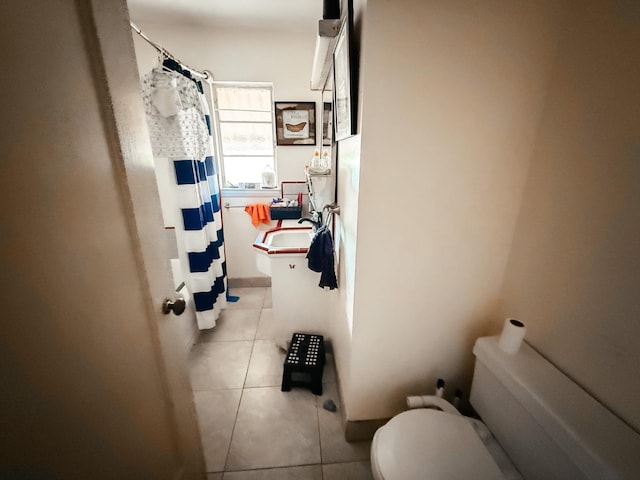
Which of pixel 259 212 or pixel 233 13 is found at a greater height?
pixel 233 13

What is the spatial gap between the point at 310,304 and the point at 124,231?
137 cm

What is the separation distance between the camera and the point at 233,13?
1925 mm

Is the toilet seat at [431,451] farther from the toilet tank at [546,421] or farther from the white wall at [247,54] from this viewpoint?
the white wall at [247,54]

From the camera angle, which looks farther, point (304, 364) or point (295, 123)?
point (295, 123)

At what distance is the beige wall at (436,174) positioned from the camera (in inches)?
33.3

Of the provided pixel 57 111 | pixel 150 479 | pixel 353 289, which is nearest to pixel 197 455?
pixel 150 479

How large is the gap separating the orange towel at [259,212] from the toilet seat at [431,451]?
6.55 feet

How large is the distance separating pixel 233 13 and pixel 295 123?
0.88 meters

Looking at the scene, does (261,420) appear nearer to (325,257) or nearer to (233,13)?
(325,257)

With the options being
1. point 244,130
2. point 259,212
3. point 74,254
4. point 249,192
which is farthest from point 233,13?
point 74,254

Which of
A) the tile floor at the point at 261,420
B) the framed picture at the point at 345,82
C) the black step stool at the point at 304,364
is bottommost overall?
the tile floor at the point at 261,420

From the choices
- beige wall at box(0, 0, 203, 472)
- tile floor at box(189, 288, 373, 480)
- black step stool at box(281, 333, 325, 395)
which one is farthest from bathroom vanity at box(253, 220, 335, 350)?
beige wall at box(0, 0, 203, 472)

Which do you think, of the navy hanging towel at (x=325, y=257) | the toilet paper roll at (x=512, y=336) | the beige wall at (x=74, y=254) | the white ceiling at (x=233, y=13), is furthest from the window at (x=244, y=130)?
the toilet paper roll at (x=512, y=336)

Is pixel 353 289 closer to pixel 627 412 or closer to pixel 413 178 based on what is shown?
pixel 413 178
